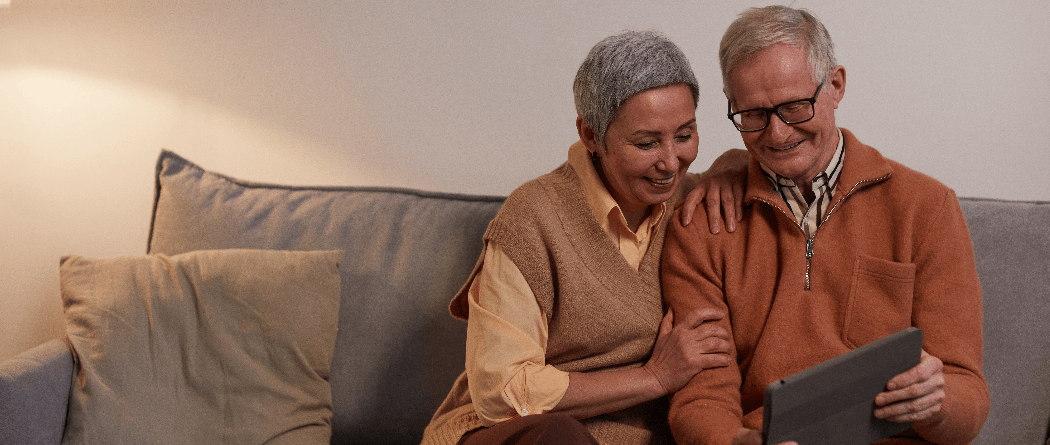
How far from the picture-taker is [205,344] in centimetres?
165

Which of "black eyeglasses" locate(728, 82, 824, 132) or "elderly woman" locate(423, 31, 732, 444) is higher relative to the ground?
"black eyeglasses" locate(728, 82, 824, 132)

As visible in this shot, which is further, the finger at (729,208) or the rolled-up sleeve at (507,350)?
the finger at (729,208)

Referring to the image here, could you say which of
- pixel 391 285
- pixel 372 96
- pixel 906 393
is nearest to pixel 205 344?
pixel 391 285

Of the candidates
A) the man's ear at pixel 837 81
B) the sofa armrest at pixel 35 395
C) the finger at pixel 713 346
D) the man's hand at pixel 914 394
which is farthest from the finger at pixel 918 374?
the sofa armrest at pixel 35 395

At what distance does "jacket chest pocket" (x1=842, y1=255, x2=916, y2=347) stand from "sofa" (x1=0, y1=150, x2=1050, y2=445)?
16.1 inches

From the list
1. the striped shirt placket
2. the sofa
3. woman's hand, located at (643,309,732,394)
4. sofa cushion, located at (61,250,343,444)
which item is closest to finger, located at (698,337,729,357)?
woman's hand, located at (643,309,732,394)

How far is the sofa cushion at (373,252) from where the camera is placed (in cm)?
174

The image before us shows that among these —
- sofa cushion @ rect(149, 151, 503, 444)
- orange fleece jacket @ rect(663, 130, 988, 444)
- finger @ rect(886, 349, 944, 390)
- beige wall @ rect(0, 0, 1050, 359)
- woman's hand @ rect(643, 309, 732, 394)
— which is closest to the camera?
finger @ rect(886, 349, 944, 390)

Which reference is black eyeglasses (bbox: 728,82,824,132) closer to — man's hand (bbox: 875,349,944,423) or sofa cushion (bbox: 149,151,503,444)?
man's hand (bbox: 875,349,944,423)

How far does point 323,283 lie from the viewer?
1.72 meters

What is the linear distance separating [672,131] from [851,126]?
3.42 ft

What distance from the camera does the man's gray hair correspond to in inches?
49.3

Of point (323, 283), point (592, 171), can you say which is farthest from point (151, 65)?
point (592, 171)

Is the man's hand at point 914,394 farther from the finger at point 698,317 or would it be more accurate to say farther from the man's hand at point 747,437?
the finger at point 698,317
